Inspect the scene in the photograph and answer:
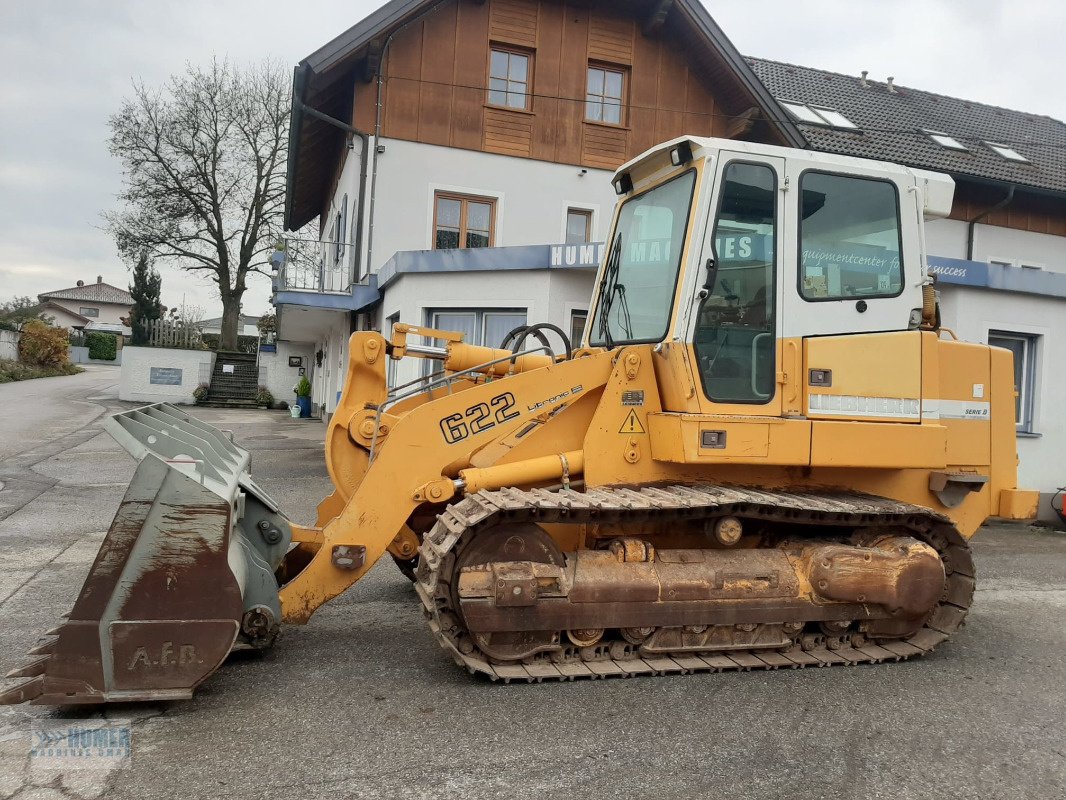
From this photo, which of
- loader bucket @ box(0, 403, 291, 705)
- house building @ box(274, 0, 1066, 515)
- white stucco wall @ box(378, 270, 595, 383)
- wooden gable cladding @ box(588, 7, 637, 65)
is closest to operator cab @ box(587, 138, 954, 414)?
loader bucket @ box(0, 403, 291, 705)

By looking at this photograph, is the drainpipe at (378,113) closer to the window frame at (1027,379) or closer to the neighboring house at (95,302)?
the window frame at (1027,379)

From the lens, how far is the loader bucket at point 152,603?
3.54 metres

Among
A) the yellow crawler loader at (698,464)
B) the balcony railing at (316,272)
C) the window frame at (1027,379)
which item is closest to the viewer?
the yellow crawler loader at (698,464)

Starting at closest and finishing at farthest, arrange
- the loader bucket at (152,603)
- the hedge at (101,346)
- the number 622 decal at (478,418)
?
the loader bucket at (152,603)
the number 622 decal at (478,418)
the hedge at (101,346)

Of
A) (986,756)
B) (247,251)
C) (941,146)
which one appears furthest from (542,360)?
(247,251)

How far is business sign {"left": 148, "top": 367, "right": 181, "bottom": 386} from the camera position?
28.6 m

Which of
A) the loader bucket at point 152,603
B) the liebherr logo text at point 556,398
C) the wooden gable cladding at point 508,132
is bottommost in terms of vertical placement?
the loader bucket at point 152,603

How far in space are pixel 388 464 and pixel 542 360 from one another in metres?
1.60

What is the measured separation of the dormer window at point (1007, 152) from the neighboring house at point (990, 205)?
0.06m

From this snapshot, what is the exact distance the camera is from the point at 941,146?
17.1 m

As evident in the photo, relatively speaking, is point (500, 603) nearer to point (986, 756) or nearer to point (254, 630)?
point (254, 630)

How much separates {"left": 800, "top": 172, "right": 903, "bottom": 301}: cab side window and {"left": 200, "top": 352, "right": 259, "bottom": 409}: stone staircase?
1043 inches

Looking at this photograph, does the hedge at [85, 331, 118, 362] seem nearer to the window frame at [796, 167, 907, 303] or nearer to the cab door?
the cab door

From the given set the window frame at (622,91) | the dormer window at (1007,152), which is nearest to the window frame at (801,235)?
the window frame at (622,91)
